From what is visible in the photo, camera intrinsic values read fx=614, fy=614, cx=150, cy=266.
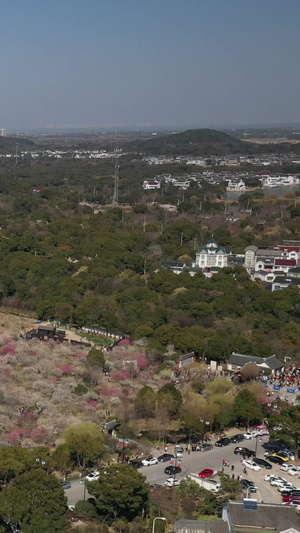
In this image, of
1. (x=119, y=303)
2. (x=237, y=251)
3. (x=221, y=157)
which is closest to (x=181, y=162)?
(x=221, y=157)

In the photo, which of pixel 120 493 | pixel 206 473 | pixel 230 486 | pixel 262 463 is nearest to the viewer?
pixel 120 493

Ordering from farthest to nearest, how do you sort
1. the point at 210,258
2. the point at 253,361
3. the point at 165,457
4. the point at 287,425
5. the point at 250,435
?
the point at 210,258 → the point at 253,361 → the point at 250,435 → the point at 287,425 → the point at 165,457

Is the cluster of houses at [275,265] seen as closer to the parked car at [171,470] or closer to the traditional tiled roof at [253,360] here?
the traditional tiled roof at [253,360]

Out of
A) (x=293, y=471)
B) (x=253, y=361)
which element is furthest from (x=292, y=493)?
(x=253, y=361)

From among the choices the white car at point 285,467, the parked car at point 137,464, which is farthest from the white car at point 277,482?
the parked car at point 137,464

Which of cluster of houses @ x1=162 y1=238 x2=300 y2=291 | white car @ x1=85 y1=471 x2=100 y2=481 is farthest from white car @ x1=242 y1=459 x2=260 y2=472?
cluster of houses @ x1=162 y1=238 x2=300 y2=291

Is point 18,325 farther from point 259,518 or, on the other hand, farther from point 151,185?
point 151,185
